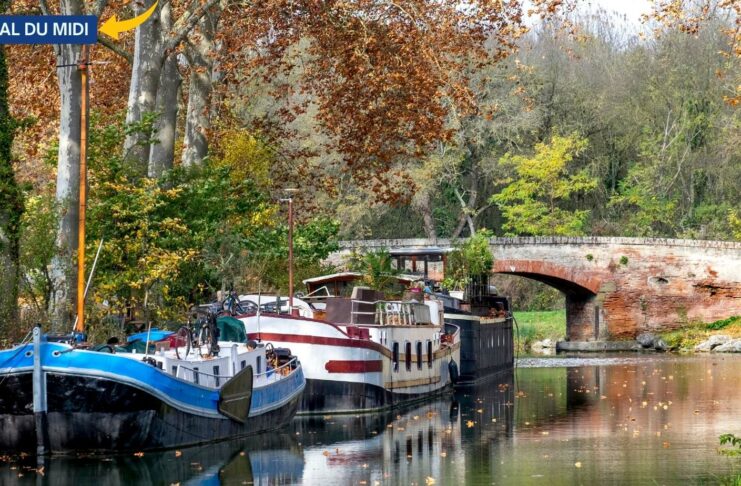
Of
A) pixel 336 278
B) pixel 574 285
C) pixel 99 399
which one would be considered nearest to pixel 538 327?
pixel 574 285

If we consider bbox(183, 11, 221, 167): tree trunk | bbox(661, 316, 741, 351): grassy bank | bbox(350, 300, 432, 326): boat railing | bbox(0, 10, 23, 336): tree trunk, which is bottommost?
bbox(661, 316, 741, 351): grassy bank

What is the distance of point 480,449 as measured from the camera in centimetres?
2145

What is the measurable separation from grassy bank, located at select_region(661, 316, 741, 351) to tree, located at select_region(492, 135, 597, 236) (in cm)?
893

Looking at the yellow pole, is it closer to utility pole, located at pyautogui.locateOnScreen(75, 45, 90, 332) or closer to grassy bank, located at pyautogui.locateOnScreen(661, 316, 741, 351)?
utility pole, located at pyautogui.locateOnScreen(75, 45, 90, 332)

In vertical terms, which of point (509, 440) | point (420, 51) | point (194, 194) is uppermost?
point (420, 51)

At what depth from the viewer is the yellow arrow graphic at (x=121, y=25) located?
1107 inches

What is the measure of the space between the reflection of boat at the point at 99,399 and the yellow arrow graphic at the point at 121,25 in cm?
946

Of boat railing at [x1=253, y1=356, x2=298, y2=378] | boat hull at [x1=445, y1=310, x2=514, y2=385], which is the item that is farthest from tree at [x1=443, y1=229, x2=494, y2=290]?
boat railing at [x1=253, y1=356, x2=298, y2=378]

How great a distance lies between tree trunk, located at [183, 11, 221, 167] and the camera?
1294 inches

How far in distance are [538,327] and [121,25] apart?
31822 millimetres

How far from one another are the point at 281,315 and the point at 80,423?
667 centimetres

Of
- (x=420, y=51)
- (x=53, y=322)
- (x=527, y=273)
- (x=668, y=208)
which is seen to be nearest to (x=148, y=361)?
(x=53, y=322)

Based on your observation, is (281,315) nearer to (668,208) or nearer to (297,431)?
(297,431)

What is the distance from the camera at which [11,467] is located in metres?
18.8
